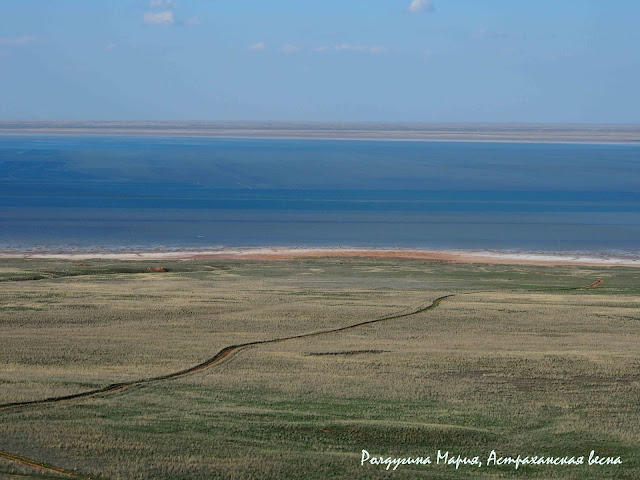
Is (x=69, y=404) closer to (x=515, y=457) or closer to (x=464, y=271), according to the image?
(x=515, y=457)

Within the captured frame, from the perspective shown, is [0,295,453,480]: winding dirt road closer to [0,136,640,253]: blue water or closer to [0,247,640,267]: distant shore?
[0,247,640,267]: distant shore

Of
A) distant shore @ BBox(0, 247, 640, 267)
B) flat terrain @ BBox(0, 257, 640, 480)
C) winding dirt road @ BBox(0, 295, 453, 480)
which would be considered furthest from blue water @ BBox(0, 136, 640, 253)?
winding dirt road @ BBox(0, 295, 453, 480)

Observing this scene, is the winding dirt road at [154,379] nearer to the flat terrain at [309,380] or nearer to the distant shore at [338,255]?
the flat terrain at [309,380]

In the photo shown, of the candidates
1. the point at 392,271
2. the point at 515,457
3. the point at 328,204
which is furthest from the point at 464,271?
the point at 328,204

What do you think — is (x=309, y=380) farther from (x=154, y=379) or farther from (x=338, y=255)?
(x=338, y=255)

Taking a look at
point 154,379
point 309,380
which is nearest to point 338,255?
point 309,380

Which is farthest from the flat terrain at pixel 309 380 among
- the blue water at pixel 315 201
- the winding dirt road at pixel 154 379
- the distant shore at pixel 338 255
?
the blue water at pixel 315 201
